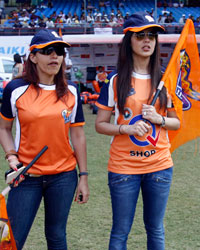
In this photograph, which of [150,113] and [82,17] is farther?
[82,17]

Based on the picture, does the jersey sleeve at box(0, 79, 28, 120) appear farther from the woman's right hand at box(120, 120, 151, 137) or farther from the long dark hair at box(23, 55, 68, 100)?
the woman's right hand at box(120, 120, 151, 137)

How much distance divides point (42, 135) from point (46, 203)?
0.47 metres

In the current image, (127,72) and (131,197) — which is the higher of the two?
(127,72)

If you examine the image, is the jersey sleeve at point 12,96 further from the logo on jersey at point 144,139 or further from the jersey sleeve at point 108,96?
the logo on jersey at point 144,139

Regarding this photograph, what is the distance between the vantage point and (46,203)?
2900 mm

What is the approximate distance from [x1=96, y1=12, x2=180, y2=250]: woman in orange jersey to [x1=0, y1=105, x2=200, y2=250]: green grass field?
1232 mm

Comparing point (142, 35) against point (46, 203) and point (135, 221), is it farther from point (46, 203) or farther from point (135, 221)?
point (135, 221)

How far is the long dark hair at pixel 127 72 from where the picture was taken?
287 centimetres

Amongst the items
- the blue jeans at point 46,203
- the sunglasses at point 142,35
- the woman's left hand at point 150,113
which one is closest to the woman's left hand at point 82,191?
the blue jeans at point 46,203

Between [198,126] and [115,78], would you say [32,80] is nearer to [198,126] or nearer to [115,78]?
[115,78]

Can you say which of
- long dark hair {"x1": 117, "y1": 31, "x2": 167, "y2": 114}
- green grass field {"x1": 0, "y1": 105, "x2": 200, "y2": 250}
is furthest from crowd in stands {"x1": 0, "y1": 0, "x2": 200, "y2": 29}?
long dark hair {"x1": 117, "y1": 31, "x2": 167, "y2": 114}

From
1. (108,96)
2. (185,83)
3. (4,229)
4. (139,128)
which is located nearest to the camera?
(4,229)

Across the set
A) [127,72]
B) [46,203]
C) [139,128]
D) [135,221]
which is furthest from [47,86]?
[135,221]

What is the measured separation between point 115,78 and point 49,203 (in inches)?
36.9
